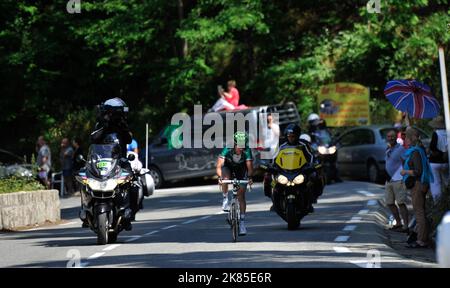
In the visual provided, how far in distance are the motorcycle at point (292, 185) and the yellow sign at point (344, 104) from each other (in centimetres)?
1774

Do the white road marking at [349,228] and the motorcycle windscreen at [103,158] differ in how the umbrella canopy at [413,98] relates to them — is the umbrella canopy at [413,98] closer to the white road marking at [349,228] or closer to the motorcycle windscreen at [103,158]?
the white road marking at [349,228]

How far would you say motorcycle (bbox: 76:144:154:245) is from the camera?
57.4 feet

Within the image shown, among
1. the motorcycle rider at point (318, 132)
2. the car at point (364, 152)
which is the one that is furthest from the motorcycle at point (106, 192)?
the car at point (364, 152)

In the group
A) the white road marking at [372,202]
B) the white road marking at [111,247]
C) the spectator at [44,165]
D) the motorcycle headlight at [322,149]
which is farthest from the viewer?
the spectator at [44,165]

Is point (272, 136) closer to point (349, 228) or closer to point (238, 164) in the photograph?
point (349, 228)

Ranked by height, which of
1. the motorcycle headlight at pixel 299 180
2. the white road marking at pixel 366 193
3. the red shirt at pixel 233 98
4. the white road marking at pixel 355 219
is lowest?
the white road marking at pixel 355 219

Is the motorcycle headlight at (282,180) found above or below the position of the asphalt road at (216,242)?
above

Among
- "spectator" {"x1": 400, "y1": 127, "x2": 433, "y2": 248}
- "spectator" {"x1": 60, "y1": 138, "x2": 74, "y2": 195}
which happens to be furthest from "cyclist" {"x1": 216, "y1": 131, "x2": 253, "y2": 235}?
"spectator" {"x1": 60, "y1": 138, "x2": 74, "y2": 195}

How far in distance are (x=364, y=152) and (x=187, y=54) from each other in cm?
967

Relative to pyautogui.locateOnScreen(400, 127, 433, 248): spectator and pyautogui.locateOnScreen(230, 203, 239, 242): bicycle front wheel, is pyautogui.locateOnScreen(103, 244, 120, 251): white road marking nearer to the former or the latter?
pyautogui.locateOnScreen(230, 203, 239, 242): bicycle front wheel

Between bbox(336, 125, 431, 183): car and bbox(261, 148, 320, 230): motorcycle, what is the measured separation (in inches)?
440

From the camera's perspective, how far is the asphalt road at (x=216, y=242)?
572 inches
